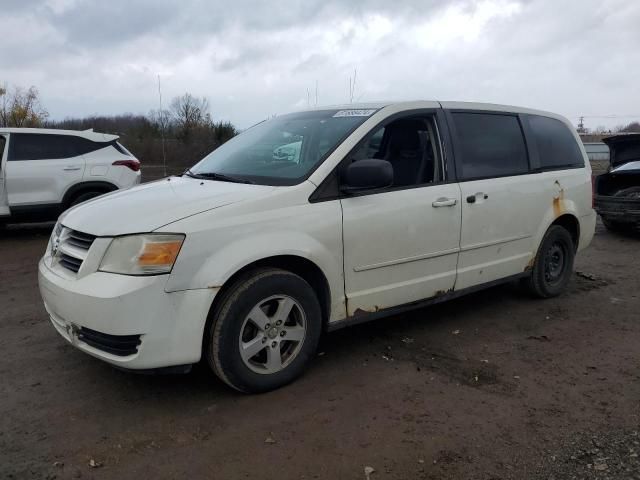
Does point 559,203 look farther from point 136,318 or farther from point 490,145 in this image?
point 136,318

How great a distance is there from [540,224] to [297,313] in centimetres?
272

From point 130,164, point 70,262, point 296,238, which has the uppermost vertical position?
point 130,164

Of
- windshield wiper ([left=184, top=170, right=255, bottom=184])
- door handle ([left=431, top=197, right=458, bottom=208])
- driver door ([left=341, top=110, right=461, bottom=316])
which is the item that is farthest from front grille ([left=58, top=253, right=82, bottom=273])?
door handle ([left=431, top=197, right=458, bottom=208])

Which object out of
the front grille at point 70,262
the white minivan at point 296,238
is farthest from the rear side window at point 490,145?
the front grille at point 70,262

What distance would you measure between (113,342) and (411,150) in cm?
258

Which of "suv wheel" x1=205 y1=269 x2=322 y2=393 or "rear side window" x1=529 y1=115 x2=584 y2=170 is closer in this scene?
"suv wheel" x1=205 y1=269 x2=322 y2=393

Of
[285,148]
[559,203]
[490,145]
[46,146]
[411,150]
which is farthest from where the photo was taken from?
[46,146]

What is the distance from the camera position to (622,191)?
922cm

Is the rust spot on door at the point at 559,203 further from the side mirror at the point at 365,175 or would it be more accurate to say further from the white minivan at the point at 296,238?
the side mirror at the point at 365,175

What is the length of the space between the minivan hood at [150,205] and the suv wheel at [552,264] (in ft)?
9.83

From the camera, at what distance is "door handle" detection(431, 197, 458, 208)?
410cm

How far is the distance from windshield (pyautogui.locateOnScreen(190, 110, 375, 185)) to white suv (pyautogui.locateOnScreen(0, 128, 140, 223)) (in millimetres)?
4485

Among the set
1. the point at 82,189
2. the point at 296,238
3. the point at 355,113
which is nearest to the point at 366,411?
the point at 296,238

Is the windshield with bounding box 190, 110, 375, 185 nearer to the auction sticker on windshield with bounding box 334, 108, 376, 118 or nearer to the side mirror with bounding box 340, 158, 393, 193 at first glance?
Result: the auction sticker on windshield with bounding box 334, 108, 376, 118
